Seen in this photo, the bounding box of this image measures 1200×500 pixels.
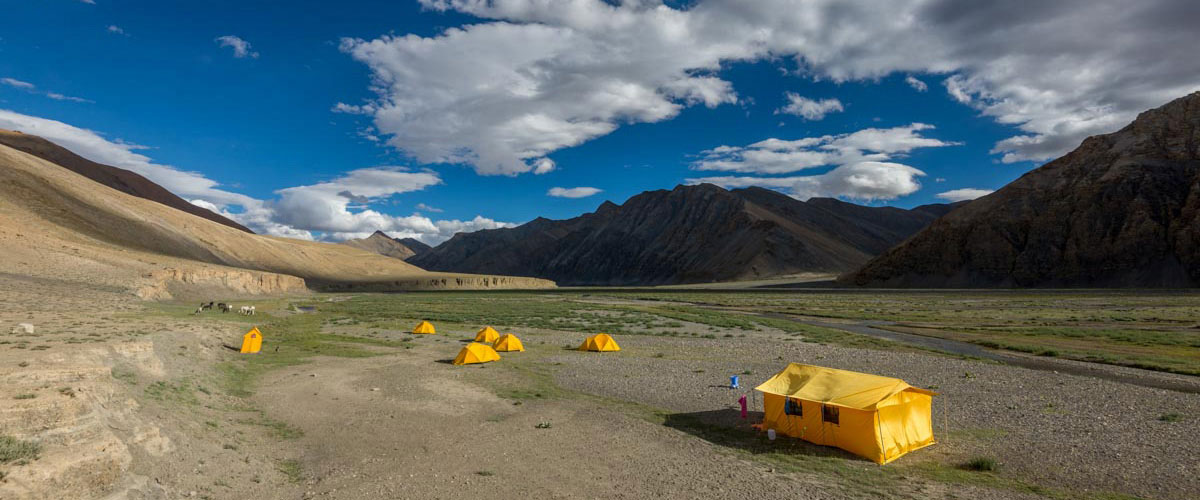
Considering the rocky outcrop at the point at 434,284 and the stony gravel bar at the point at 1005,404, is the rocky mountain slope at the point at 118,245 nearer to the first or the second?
the rocky outcrop at the point at 434,284

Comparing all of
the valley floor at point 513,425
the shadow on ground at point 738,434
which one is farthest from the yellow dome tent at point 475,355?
the shadow on ground at point 738,434

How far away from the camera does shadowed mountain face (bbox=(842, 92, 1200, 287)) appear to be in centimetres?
9888

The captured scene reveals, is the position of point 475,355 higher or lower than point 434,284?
higher

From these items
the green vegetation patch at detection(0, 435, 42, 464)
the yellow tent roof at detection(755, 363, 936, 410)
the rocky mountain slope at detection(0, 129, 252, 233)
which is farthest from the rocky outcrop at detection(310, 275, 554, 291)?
the yellow tent roof at detection(755, 363, 936, 410)

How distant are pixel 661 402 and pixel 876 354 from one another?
16.5 metres

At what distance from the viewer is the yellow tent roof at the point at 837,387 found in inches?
529

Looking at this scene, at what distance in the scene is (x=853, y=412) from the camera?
527 inches

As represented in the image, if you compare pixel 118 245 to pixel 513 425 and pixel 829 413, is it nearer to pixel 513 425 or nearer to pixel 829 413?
pixel 513 425

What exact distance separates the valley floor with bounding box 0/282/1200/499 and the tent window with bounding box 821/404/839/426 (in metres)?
0.79

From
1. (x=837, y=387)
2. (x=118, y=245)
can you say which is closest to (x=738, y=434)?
(x=837, y=387)

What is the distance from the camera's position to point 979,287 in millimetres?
112875

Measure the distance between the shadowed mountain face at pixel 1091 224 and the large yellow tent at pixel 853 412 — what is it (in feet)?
387

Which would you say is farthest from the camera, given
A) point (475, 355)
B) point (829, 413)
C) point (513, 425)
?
point (475, 355)

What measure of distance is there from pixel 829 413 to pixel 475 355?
1739 cm
